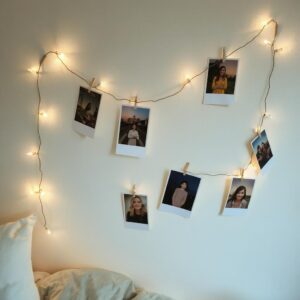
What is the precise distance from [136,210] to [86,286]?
384mm

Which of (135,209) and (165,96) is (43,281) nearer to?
(135,209)

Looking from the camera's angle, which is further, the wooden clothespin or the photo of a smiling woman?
the photo of a smiling woman

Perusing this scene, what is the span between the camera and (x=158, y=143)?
4.45 feet

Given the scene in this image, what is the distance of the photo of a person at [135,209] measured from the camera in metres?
1.39

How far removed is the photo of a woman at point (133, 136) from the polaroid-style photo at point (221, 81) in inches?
12.8

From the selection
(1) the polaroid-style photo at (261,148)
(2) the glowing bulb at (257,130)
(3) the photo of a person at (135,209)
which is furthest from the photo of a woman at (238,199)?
(3) the photo of a person at (135,209)

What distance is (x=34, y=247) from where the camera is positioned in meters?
1.51

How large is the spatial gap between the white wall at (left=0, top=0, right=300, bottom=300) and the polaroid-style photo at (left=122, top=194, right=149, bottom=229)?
30 millimetres

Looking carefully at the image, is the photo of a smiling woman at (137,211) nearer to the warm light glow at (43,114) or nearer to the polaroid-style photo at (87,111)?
the polaroid-style photo at (87,111)

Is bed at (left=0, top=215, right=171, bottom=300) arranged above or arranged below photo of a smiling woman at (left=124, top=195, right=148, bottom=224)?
below

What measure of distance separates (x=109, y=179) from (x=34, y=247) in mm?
512

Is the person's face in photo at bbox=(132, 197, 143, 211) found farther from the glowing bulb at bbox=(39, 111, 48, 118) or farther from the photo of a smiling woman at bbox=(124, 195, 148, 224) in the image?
the glowing bulb at bbox=(39, 111, 48, 118)

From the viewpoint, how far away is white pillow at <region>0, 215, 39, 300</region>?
1239 mm

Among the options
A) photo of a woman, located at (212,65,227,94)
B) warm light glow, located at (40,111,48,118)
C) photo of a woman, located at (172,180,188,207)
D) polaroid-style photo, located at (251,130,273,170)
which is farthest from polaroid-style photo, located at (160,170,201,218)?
warm light glow, located at (40,111,48,118)
